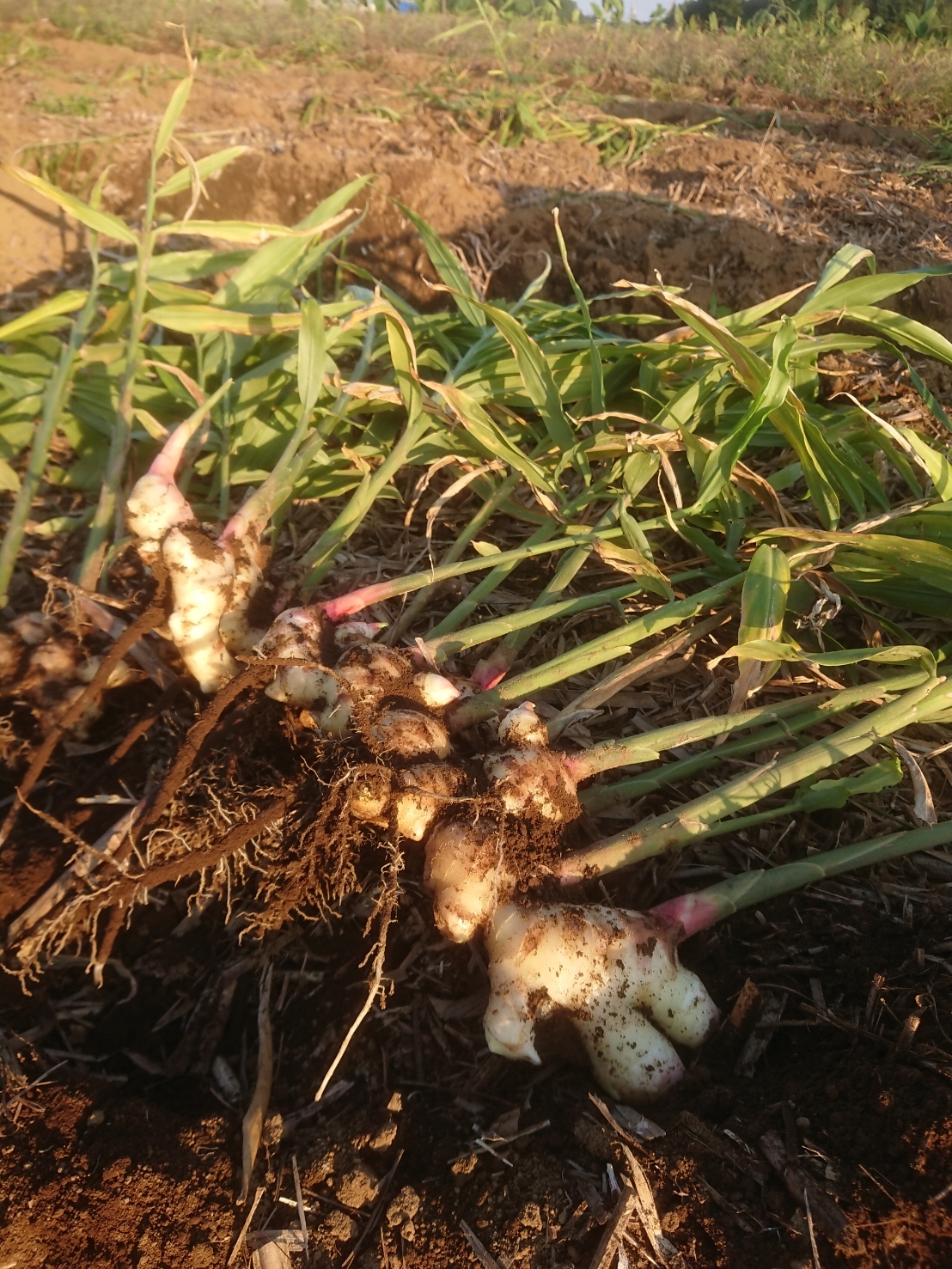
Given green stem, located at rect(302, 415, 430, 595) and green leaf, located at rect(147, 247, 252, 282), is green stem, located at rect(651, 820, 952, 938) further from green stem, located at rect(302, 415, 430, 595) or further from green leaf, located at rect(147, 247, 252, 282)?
green leaf, located at rect(147, 247, 252, 282)

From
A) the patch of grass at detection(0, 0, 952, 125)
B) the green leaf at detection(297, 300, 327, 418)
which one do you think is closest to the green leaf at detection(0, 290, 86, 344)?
the green leaf at detection(297, 300, 327, 418)

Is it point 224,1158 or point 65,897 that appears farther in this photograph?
point 65,897

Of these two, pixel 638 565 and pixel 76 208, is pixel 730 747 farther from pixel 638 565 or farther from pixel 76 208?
pixel 76 208

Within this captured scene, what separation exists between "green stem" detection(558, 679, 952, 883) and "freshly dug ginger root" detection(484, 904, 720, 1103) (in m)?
0.09

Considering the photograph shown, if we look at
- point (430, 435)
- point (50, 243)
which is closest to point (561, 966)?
point (430, 435)

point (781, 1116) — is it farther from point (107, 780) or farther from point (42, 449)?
point (42, 449)

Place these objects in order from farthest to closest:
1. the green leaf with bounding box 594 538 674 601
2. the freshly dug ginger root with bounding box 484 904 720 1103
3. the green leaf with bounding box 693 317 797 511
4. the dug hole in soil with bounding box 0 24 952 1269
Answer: the green leaf with bounding box 594 538 674 601
the green leaf with bounding box 693 317 797 511
the freshly dug ginger root with bounding box 484 904 720 1103
the dug hole in soil with bounding box 0 24 952 1269

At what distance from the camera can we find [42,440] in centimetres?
173

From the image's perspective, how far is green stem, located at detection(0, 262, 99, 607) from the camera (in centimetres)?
162

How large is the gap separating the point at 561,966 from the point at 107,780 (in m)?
0.88

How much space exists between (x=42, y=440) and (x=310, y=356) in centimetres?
62

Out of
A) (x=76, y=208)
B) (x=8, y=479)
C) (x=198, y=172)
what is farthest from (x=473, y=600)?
(x=198, y=172)

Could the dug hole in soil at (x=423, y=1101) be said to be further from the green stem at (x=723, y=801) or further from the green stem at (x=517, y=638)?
the green stem at (x=517, y=638)

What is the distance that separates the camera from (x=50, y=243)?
279 cm
